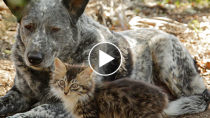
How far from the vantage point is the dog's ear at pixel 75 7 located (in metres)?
3.66

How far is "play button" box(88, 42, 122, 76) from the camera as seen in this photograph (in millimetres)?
3854

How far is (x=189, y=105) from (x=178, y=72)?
2.01 feet

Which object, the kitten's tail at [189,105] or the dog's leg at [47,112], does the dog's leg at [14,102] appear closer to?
the dog's leg at [47,112]

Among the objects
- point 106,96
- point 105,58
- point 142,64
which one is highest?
point 106,96

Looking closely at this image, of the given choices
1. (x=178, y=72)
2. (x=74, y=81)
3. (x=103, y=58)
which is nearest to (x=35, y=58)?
(x=74, y=81)

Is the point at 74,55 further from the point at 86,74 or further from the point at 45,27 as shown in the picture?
the point at 86,74

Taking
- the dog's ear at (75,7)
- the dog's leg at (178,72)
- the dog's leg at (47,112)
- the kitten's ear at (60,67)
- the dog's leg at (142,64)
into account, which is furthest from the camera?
the dog's leg at (142,64)

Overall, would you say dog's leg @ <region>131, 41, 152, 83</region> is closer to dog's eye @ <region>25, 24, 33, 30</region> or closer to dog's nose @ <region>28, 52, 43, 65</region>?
dog's nose @ <region>28, 52, 43, 65</region>

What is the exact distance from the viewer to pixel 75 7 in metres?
3.71

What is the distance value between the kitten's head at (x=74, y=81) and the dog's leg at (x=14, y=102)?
115 centimetres

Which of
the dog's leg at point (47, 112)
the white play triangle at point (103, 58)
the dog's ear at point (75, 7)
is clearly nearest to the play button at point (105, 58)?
the white play triangle at point (103, 58)

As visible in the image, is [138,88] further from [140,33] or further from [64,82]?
[140,33]

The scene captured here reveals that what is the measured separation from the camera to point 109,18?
321 inches

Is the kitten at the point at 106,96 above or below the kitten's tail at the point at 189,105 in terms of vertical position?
above
